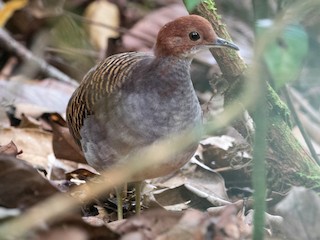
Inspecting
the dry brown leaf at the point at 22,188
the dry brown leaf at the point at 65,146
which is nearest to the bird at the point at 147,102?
the dry brown leaf at the point at 65,146

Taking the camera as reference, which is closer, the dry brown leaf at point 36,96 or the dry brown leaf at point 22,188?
the dry brown leaf at point 22,188

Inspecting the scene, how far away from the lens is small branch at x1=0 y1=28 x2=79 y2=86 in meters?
6.33

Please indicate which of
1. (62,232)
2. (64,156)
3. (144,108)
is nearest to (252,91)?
(62,232)

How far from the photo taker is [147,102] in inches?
147

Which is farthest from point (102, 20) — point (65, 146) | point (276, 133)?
point (276, 133)

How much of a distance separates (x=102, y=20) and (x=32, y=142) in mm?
2636

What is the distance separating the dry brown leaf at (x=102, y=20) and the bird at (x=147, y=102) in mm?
2892

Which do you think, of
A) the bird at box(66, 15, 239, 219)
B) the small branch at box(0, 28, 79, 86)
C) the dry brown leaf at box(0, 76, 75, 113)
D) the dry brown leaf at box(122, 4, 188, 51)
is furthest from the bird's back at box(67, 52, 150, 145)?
the dry brown leaf at box(122, 4, 188, 51)

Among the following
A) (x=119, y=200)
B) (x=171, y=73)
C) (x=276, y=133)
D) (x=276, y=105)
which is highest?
(x=171, y=73)

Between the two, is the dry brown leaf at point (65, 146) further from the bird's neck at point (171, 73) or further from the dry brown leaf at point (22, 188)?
the dry brown leaf at point (22, 188)

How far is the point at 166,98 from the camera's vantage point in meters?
3.79

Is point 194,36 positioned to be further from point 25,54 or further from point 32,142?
point 25,54

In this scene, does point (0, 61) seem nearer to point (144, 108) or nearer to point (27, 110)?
point (27, 110)

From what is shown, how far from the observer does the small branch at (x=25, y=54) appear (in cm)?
633
